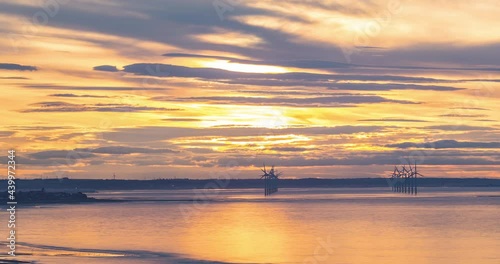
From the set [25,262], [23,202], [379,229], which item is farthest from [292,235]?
[23,202]

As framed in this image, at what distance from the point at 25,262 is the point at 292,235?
1229 inches

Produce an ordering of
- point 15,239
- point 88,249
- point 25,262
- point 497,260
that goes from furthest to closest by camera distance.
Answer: point 15,239 → point 88,249 → point 497,260 → point 25,262

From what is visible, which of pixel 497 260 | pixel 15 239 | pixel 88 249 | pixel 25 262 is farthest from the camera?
pixel 15 239

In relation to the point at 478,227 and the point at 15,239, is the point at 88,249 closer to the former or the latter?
the point at 15,239

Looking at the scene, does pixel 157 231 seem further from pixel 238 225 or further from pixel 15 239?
pixel 15 239

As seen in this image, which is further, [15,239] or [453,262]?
[15,239]

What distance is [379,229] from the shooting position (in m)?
79.5

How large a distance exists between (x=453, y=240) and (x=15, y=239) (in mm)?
34784

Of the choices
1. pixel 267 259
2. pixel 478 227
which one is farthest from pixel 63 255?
pixel 478 227

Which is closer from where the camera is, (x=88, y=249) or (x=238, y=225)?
(x=88, y=249)

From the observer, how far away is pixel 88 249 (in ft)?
194

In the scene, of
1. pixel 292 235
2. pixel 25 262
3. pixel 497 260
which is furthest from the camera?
pixel 292 235

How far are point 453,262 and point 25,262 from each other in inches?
1016

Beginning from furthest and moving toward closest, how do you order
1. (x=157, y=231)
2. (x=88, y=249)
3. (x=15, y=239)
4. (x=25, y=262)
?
(x=157, y=231), (x=15, y=239), (x=88, y=249), (x=25, y=262)
